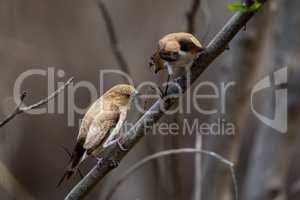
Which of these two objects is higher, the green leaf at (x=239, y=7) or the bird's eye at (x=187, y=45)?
the green leaf at (x=239, y=7)

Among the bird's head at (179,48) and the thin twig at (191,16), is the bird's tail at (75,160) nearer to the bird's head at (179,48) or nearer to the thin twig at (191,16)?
the bird's head at (179,48)

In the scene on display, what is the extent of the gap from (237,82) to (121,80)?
1.20m

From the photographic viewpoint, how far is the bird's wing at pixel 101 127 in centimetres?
105

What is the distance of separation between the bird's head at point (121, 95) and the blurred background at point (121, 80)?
137cm

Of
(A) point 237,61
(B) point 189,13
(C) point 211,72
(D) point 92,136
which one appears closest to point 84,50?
(C) point 211,72

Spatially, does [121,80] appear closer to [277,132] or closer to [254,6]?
[277,132]

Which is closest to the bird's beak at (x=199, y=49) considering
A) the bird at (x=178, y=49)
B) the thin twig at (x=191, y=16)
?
the bird at (x=178, y=49)

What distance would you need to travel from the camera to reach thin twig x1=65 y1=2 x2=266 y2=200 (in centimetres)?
107

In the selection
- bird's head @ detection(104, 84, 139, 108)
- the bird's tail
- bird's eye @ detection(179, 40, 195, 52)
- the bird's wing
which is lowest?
the bird's tail

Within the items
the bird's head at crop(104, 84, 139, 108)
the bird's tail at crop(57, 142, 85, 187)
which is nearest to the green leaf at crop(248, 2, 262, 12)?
the bird's head at crop(104, 84, 139, 108)

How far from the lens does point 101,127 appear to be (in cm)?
108

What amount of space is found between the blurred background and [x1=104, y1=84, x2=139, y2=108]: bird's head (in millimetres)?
1369

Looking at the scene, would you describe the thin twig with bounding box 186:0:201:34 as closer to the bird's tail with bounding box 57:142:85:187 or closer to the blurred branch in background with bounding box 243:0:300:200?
the blurred branch in background with bounding box 243:0:300:200

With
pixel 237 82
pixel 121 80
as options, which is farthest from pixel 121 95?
pixel 121 80
